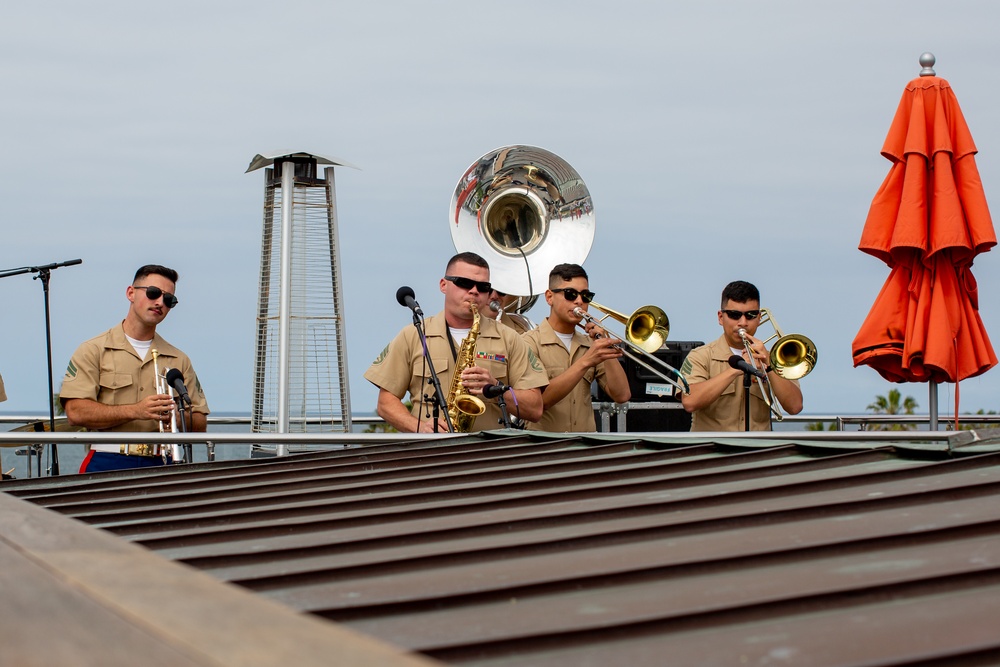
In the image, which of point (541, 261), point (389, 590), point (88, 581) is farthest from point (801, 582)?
point (541, 261)

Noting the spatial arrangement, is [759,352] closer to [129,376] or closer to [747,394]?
[747,394]

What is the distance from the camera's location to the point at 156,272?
652cm

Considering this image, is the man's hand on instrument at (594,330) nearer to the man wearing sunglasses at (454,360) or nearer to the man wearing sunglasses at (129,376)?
the man wearing sunglasses at (454,360)

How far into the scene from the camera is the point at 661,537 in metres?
2.47

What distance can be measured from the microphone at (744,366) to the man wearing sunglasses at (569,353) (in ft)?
2.47

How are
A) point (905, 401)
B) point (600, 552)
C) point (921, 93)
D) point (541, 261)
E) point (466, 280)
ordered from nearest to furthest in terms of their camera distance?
point (600, 552) → point (466, 280) → point (921, 93) → point (541, 261) → point (905, 401)

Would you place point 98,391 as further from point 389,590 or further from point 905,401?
point 905,401

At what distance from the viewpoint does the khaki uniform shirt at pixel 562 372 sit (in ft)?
23.2

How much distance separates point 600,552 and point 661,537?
18cm

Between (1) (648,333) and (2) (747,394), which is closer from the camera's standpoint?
(2) (747,394)

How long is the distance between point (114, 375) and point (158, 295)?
511 millimetres

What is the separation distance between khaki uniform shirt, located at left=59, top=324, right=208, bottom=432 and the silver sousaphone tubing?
2.93m

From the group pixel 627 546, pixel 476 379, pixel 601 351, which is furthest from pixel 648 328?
pixel 627 546

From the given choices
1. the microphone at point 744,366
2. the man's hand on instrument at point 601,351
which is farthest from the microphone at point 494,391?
the microphone at point 744,366
